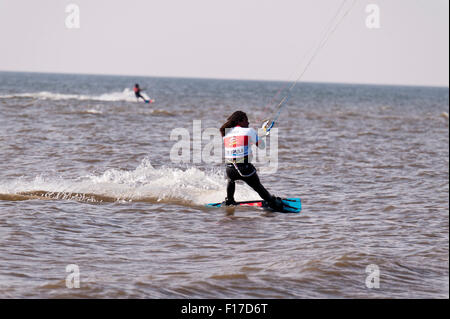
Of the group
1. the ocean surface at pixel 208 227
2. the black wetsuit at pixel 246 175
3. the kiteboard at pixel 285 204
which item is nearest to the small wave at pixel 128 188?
the ocean surface at pixel 208 227

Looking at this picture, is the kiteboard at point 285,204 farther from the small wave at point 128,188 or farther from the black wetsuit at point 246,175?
the small wave at point 128,188

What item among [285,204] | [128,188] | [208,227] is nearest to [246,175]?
[285,204]

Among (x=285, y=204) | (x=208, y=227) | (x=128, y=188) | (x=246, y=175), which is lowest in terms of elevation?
(x=208, y=227)

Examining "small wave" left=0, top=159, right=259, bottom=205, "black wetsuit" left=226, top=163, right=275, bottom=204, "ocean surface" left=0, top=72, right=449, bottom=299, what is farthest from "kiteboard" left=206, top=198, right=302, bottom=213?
"small wave" left=0, top=159, right=259, bottom=205

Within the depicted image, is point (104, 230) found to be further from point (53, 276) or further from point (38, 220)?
point (53, 276)

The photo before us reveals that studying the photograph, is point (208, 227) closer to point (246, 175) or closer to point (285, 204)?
point (246, 175)

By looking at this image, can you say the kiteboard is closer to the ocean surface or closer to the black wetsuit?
the ocean surface

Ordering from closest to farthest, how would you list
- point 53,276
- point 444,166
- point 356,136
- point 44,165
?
point 53,276 < point 44,165 < point 444,166 < point 356,136

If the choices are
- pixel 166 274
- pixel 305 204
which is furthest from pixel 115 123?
pixel 166 274
